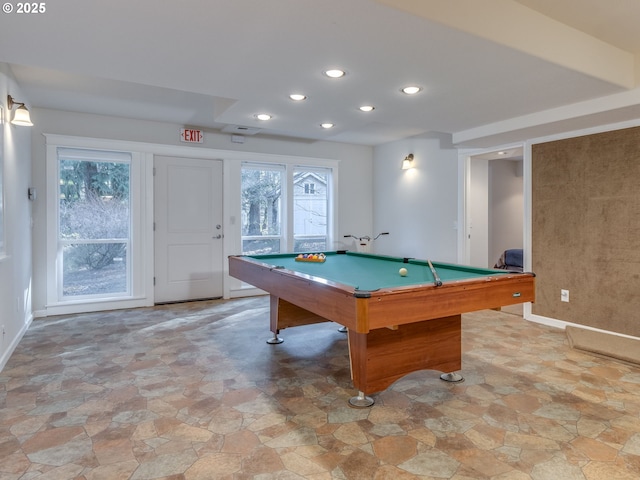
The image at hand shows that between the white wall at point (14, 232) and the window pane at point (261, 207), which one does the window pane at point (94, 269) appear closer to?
the white wall at point (14, 232)

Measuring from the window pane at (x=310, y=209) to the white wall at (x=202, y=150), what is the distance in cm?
26

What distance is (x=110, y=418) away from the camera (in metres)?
2.22

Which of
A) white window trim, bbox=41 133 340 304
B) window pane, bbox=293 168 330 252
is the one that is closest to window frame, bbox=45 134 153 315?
white window trim, bbox=41 133 340 304

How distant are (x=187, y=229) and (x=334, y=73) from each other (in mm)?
3442

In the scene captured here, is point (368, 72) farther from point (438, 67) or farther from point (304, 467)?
point (304, 467)

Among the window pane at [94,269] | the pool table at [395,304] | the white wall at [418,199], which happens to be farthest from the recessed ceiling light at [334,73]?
the window pane at [94,269]

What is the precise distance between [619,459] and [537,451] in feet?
1.16

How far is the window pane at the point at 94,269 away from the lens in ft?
15.6

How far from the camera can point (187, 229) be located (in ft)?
17.7

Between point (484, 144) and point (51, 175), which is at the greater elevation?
point (484, 144)

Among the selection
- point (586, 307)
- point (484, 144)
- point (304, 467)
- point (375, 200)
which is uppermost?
point (484, 144)

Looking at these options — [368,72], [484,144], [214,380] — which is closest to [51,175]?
[214,380]

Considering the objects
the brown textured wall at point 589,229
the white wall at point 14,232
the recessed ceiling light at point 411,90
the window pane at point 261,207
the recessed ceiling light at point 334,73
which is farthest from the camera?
the window pane at point 261,207

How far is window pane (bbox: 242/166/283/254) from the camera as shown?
5.88m
